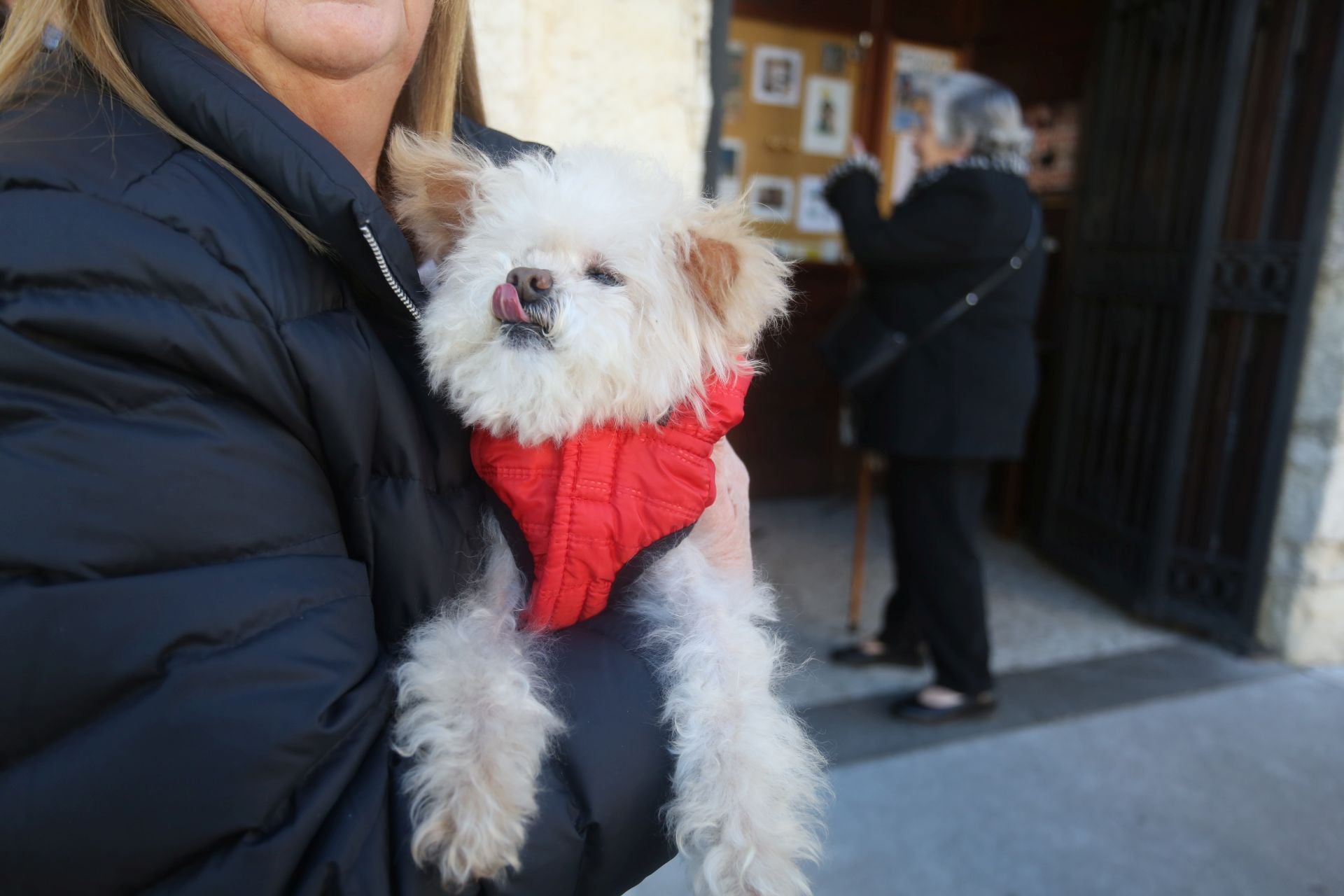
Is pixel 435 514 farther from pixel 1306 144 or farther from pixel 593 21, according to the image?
pixel 1306 144

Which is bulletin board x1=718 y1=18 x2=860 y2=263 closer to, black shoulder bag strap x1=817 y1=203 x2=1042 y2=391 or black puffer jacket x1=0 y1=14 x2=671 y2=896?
black shoulder bag strap x1=817 y1=203 x2=1042 y2=391

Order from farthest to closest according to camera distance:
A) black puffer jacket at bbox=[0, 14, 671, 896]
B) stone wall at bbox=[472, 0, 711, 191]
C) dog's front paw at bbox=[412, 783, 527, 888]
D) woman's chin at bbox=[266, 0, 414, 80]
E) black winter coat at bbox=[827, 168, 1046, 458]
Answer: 1. black winter coat at bbox=[827, 168, 1046, 458]
2. stone wall at bbox=[472, 0, 711, 191]
3. woman's chin at bbox=[266, 0, 414, 80]
4. dog's front paw at bbox=[412, 783, 527, 888]
5. black puffer jacket at bbox=[0, 14, 671, 896]

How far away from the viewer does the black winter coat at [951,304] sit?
314 centimetres

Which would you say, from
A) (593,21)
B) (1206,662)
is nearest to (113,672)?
(593,21)

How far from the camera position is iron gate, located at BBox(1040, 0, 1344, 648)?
148 inches

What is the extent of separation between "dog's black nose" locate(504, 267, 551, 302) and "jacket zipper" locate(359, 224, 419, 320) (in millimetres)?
137

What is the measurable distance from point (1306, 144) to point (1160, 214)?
24.5 inches

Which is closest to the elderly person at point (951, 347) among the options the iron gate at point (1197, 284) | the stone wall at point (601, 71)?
the stone wall at point (601, 71)

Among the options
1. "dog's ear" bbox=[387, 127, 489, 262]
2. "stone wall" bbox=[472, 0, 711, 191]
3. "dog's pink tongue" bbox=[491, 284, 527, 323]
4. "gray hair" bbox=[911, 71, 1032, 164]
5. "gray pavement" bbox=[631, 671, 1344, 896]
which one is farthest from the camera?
"gray hair" bbox=[911, 71, 1032, 164]

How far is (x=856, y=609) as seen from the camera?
4238mm

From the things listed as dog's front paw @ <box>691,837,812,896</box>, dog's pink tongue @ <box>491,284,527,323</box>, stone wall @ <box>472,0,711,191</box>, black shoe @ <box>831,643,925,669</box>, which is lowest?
black shoe @ <box>831,643,925,669</box>

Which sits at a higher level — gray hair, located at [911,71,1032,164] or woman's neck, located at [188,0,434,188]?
gray hair, located at [911,71,1032,164]

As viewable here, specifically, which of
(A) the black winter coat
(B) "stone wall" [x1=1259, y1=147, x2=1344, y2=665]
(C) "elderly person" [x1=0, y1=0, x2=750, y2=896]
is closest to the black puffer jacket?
(C) "elderly person" [x1=0, y1=0, x2=750, y2=896]

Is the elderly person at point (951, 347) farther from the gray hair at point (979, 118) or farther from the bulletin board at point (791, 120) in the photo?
the bulletin board at point (791, 120)
